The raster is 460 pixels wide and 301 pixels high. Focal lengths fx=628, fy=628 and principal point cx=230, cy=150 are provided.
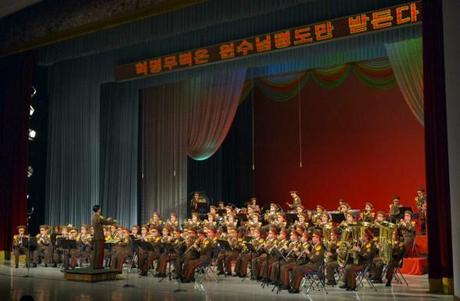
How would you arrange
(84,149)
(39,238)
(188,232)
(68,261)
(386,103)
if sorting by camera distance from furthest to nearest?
(84,149) → (386,103) → (39,238) → (68,261) → (188,232)

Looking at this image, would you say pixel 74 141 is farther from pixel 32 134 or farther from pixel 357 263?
pixel 357 263

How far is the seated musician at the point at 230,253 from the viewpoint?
1254 centimetres

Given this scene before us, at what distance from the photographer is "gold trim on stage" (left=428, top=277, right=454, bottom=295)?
10.1 metres

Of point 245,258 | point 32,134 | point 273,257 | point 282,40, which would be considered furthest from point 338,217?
point 32,134

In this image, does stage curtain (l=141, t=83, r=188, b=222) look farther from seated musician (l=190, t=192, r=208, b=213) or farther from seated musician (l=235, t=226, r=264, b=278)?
seated musician (l=235, t=226, r=264, b=278)

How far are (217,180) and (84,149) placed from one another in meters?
4.07

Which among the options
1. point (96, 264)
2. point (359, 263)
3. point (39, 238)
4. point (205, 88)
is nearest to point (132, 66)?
point (205, 88)

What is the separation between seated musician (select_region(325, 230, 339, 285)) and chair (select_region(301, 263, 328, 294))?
0.18 m

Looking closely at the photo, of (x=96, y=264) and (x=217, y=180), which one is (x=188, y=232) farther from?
(x=217, y=180)

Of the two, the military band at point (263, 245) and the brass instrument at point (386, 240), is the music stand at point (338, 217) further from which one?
the brass instrument at point (386, 240)

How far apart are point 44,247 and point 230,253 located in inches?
210

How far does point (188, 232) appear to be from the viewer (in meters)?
12.5

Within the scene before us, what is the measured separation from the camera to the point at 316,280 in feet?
38.8

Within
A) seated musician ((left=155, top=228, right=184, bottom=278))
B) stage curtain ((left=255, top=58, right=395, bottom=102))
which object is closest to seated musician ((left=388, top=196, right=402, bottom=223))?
stage curtain ((left=255, top=58, right=395, bottom=102))
